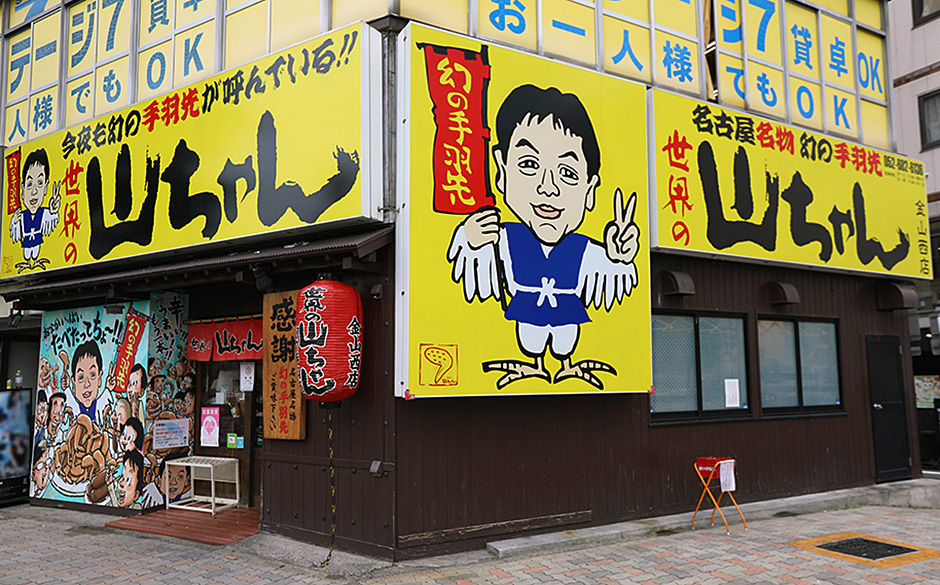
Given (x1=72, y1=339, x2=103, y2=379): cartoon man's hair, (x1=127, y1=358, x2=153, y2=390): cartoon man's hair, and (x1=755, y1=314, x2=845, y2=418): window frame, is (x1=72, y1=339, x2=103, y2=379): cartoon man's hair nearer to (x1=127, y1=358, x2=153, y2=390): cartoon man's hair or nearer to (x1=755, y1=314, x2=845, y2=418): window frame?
(x1=127, y1=358, x2=153, y2=390): cartoon man's hair

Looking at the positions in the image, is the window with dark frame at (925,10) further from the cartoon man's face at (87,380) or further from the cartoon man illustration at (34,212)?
the cartoon man's face at (87,380)

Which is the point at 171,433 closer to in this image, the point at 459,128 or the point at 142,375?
the point at 142,375

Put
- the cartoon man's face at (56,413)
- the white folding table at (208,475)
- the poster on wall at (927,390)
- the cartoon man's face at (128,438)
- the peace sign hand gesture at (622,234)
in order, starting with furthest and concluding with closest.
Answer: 1. the poster on wall at (927,390)
2. the cartoon man's face at (56,413)
3. the cartoon man's face at (128,438)
4. the white folding table at (208,475)
5. the peace sign hand gesture at (622,234)

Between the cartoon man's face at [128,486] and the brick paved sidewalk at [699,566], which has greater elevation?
the cartoon man's face at [128,486]

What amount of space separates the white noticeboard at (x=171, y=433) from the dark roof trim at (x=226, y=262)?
228 centimetres

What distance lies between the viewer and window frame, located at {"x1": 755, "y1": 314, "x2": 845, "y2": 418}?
1201 cm

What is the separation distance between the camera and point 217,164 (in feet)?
32.0

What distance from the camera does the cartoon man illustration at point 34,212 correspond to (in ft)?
40.1

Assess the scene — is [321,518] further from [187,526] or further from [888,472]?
[888,472]

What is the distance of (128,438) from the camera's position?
11.2 m

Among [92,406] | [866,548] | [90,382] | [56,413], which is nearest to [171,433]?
[92,406]

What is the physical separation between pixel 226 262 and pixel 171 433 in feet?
12.1

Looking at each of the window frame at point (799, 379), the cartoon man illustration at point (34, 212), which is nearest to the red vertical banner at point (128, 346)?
the cartoon man illustration at point (34, 212)

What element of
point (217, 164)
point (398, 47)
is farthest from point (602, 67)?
point (217, 164)
